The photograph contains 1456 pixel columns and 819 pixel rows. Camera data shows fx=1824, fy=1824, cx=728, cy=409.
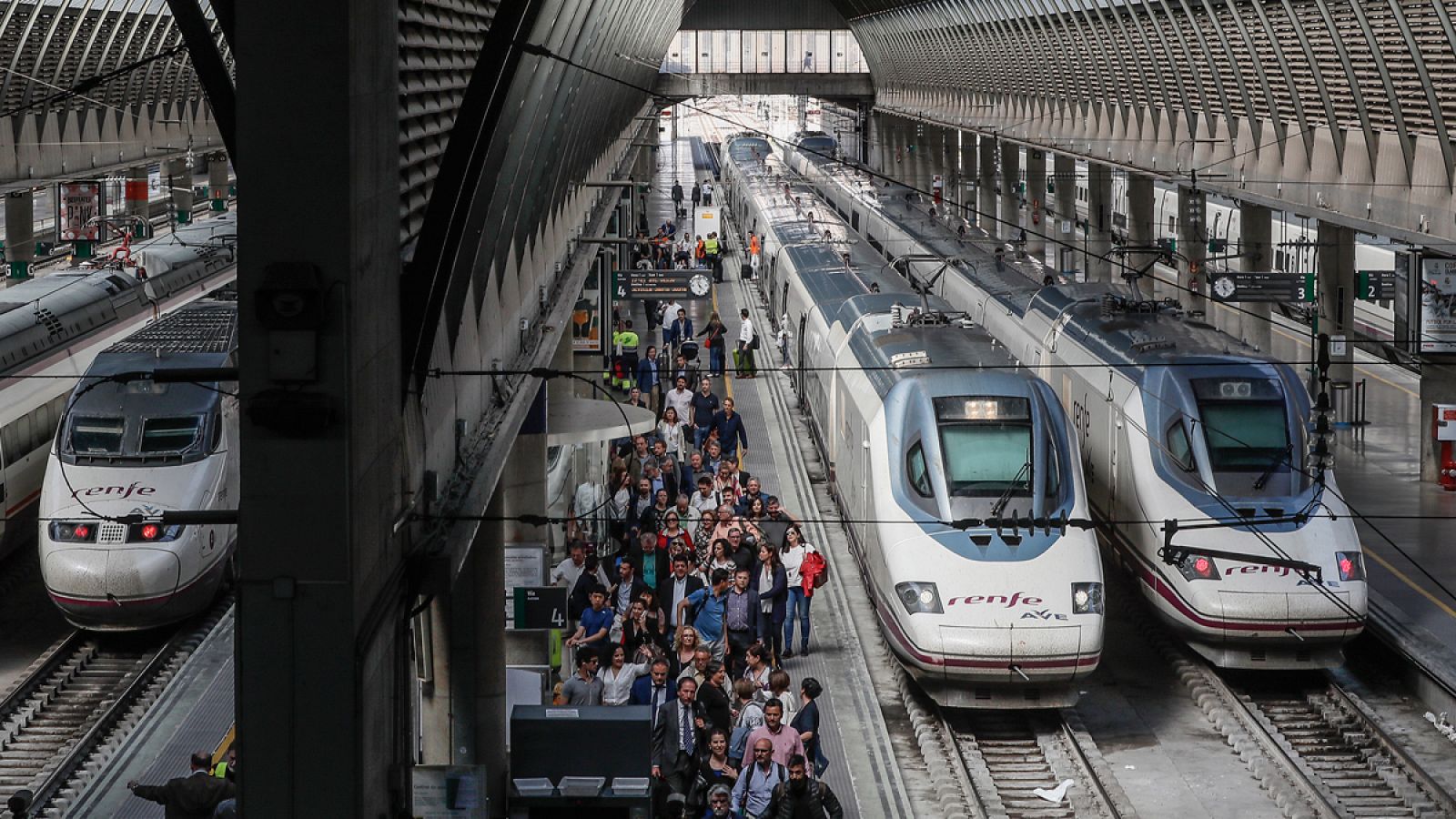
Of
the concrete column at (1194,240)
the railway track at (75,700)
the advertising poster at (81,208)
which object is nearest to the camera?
Answer: the railway track at (75,700)

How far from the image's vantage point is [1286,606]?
17.5 metres

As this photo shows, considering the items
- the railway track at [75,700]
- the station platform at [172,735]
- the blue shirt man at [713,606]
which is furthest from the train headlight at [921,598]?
the railway track at [75,700]

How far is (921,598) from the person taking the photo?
16.5m

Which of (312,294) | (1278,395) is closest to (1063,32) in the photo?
(1278,395)

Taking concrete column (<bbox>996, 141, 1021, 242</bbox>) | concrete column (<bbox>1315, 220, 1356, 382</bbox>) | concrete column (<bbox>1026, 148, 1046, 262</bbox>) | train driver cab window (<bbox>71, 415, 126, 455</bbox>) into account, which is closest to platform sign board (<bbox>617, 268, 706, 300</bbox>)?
concrete column (<bbox>1315, 220, 1356, 382</bbox>)

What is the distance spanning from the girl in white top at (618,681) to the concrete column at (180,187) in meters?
41.6

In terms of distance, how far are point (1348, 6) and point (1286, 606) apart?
10941 mm

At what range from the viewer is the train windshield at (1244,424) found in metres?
18.2

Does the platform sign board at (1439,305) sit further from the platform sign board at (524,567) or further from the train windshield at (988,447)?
the platform sign board at (524,567)

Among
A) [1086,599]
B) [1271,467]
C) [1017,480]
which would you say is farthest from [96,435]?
[1271,467]

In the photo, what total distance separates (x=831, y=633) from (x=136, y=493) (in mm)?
7536

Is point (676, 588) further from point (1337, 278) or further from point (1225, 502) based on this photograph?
point (1337, 278)

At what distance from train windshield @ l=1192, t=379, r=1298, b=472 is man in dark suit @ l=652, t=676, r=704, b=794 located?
7240mm

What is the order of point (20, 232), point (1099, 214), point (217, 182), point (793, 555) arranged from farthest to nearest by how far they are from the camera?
point (217, 182), point (1099, 214), point (20, 232), point (793, 555)
